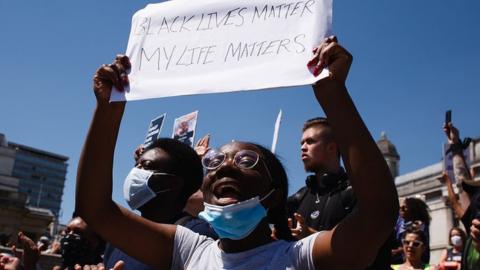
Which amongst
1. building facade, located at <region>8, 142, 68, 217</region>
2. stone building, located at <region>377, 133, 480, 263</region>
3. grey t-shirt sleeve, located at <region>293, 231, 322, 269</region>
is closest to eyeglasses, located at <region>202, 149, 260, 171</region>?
grey t-shirt sleeve, located at <region>293, 231, 322, 269</region>

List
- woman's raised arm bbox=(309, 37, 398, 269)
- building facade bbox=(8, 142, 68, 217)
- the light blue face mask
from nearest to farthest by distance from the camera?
woman's raised arm bbox=(309, 37, 398, 269) → the light blue face mask → building facade bbox=(8, 142, 68, 217)

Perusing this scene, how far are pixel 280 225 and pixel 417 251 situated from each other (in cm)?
332

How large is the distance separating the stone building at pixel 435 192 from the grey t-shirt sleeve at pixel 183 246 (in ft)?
118

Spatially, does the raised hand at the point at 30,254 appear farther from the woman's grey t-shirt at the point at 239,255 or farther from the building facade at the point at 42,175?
the building facade at the point at 42,175

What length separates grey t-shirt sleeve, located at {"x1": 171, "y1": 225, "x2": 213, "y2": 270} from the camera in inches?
95.2

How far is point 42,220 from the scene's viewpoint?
53.5 metres

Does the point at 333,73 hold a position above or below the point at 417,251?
above

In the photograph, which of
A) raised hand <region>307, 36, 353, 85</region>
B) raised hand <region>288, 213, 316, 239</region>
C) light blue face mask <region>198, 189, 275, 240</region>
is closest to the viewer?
raised hand <region>307, 36, 353, 85</region>

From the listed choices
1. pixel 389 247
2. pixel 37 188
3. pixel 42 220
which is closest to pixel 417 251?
pixel 389 247

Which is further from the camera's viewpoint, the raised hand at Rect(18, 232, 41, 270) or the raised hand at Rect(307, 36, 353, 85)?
the raised hand at Rect(18, 232, 41, 270)

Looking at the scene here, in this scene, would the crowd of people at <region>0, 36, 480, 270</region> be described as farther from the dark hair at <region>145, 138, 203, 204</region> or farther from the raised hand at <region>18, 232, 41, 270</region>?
the raised hand at <region>18, 232, 41, 270</region>

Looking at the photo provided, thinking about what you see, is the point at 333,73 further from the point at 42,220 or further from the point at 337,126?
the point at 42,220

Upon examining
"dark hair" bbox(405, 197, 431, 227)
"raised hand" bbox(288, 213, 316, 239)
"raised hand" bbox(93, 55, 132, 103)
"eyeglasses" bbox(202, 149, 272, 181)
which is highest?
"raised hand" bbox(93, 55, 132, 103)

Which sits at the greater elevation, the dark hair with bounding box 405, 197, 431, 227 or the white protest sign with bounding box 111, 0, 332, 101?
the white protest sign with bounding box 111, 0, 332, 101
